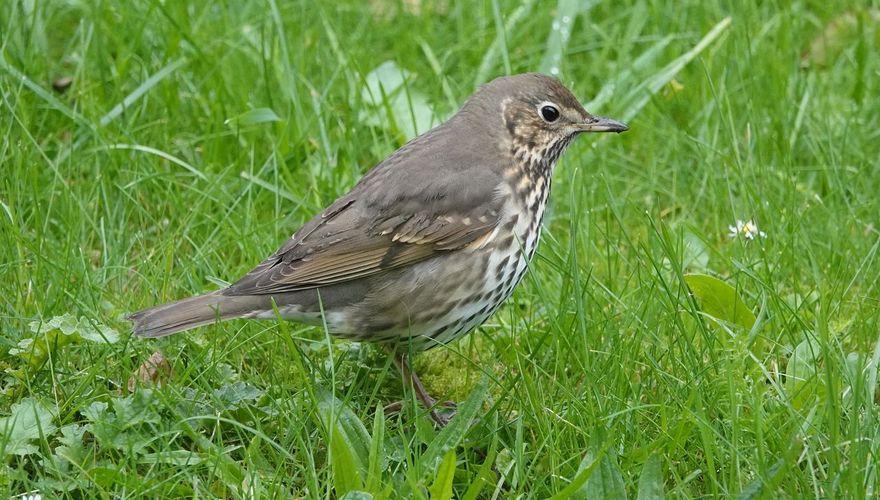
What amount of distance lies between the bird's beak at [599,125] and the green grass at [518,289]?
0.65 feet

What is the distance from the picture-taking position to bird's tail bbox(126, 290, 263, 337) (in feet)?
13.8

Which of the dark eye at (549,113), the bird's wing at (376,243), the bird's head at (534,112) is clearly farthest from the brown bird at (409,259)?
the dark eye at (549,113)

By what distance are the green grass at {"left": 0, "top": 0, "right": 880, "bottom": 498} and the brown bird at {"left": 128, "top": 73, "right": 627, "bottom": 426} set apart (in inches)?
7.6

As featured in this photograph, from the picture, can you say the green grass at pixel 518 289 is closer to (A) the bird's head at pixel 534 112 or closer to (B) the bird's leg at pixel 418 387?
(B) the bird's leg at pixel 418 387

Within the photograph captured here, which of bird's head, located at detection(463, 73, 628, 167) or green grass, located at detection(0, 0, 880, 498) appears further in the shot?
bird's head, located at detection(463, 73, 628, 167)

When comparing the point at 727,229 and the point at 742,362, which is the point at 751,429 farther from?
the point at 727,229

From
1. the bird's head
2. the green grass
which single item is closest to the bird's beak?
the bird's head

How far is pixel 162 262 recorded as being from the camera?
5.01 metres

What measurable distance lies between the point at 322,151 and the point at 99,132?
0.99 metres

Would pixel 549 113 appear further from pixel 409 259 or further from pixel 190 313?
pixel 190 313

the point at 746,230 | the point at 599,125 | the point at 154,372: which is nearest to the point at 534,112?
the point at 599,125

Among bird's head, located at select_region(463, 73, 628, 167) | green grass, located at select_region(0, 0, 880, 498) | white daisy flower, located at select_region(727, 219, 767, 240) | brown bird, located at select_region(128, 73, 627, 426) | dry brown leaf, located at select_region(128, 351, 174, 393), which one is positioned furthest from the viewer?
white daisy flower, located at select_region(727, 219, 767, 240)

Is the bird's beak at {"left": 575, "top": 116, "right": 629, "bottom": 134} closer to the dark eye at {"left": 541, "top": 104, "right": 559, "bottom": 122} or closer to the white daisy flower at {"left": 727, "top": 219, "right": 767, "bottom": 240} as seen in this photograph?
the dark eye at {"left": 541, "top": 104, "right": 559, "bottom": 122}

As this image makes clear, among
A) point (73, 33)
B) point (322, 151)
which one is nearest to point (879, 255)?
point (322, 151)
